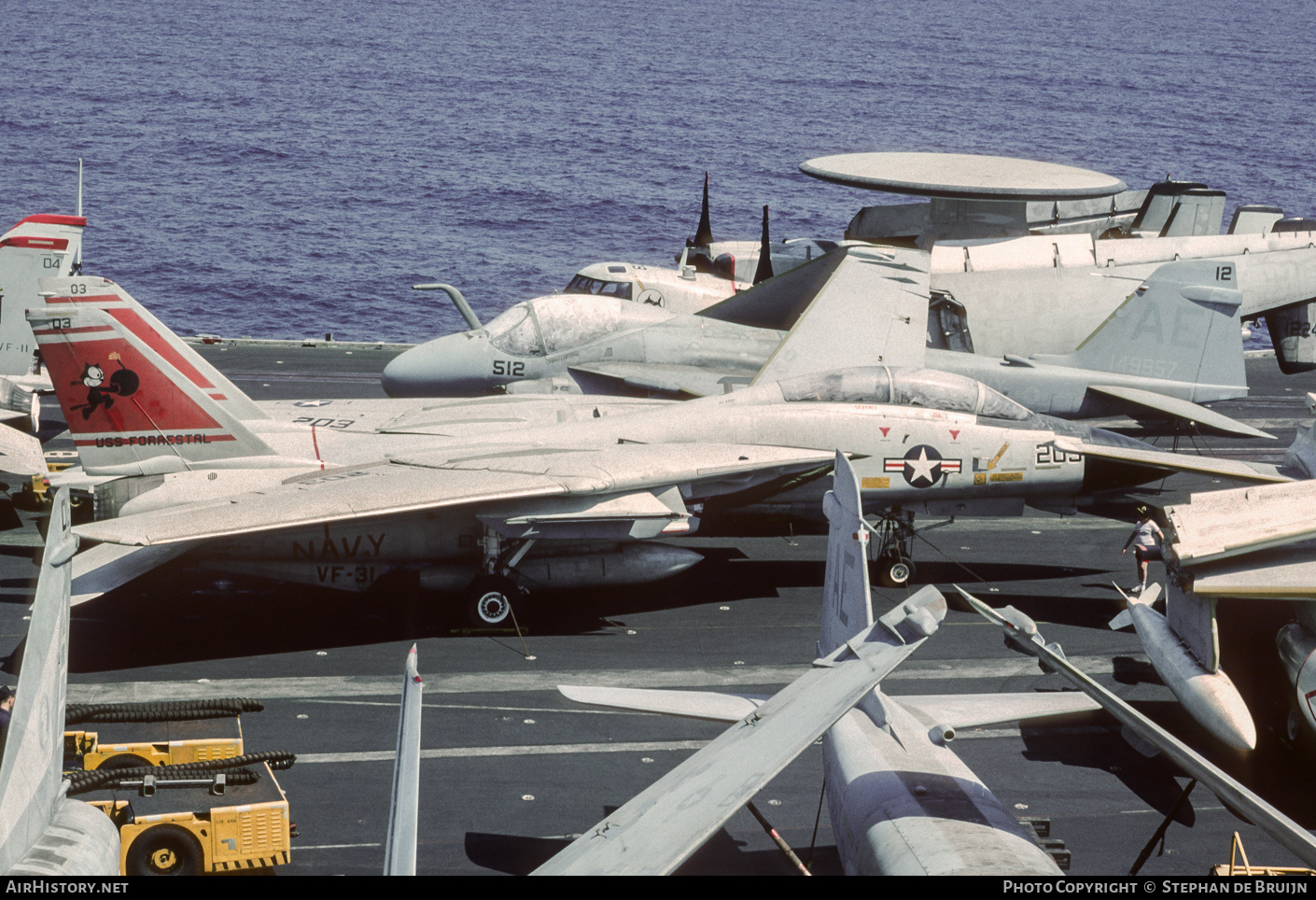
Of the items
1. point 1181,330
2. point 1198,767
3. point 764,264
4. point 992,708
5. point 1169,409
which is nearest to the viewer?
point 1198,767

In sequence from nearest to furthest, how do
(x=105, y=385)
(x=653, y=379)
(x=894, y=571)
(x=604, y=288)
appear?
(x=105, y=385) < (x=894, y=571) < (x=653, y=379) < (x=604, y=288)

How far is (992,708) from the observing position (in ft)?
41.6

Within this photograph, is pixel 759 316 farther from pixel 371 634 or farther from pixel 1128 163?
pixel 1128 163

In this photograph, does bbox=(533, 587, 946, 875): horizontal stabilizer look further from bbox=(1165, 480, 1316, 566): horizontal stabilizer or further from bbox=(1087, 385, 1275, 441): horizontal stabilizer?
bbox=(1087, 385, 1275, 441): horizontal stabilizer

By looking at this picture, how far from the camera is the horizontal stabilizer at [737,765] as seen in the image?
7.30 metres

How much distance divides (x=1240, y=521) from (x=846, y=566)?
19.8 ft

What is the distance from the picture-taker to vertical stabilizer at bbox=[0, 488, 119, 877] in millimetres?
7625

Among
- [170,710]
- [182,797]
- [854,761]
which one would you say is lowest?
[182,797]

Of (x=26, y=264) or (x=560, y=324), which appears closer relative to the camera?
(x=26, y=264)

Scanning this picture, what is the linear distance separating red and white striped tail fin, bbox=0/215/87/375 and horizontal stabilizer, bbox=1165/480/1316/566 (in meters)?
21.5

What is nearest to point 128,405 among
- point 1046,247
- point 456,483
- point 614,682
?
point 456,483

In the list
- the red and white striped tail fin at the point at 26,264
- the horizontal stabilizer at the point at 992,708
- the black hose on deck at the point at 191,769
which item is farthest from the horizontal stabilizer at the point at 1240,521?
the red and white striped tail fin at the point at 26,264

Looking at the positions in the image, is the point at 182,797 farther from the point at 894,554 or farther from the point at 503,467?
the point at 894,554

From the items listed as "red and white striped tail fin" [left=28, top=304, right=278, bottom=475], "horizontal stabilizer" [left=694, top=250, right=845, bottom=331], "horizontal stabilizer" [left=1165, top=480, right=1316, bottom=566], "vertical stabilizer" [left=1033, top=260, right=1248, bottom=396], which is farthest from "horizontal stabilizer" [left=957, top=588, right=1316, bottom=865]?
"horizontal stabilizer" [left=694, top=250, right=845, bottom=331]
